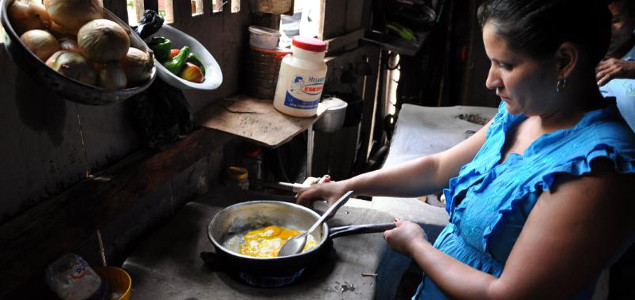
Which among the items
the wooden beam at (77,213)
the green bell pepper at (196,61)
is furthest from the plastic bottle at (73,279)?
the green bell pepper at (196,61)

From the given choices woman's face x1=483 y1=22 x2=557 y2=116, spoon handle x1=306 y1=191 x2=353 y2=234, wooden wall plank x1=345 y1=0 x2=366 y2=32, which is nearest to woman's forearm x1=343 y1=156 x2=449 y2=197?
spoon handle x1=306 y1=191 x2=353 y2=234

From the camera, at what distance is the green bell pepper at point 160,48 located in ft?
5.34

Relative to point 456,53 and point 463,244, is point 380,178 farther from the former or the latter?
point 456,53

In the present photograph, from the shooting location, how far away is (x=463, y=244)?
1649 mm

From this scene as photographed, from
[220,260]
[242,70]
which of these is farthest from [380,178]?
[242,70]

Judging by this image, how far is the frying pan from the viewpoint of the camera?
1.66 m

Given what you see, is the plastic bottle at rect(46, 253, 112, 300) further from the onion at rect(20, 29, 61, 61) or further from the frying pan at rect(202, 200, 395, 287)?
the onion at rect(20, 29, 61, 61)

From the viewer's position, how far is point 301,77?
2.21m

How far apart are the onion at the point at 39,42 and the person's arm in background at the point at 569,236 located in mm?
1314

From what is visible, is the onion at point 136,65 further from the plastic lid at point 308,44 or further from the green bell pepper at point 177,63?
the plastic lid at point 308,44

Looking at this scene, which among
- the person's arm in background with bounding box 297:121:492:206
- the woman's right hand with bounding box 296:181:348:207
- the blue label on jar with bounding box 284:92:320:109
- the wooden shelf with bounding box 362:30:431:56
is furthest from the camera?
the wooden shelf with bounding box 362:30:431:56

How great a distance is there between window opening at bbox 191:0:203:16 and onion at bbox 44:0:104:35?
0.86m

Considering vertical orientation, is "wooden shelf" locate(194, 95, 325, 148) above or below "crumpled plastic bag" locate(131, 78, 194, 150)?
below

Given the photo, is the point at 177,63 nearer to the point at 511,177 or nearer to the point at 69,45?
the point at 69,45
